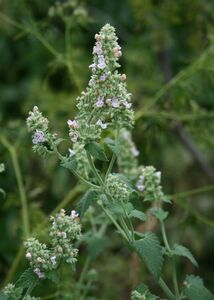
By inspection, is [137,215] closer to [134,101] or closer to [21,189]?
[21,189]

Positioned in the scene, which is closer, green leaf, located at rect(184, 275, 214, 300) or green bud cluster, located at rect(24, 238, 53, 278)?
green bud cluster, located at rect(24, 238, 53, 278)

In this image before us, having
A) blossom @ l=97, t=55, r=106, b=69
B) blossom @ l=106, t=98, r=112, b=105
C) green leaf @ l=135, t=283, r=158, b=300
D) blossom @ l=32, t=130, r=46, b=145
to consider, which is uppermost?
blossom @ l=97, t=55, r=106, b=69

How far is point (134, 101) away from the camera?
9.46 ft

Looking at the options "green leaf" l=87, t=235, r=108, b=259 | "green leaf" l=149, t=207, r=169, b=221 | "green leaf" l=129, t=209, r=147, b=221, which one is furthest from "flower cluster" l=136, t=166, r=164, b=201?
"green leaf" l=87, t=235, r=108, b=259

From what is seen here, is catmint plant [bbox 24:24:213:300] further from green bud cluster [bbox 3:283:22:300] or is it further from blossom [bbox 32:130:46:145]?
green bud cluster [bbox 3:283:22:300]

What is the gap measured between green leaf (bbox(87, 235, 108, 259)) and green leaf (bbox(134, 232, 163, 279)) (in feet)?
1.27

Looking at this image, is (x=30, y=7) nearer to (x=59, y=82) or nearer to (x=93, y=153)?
(x=59, y=82)

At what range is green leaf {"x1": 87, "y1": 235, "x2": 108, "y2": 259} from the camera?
1684 millimetres

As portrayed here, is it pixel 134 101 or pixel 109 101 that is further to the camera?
pixel 134 101

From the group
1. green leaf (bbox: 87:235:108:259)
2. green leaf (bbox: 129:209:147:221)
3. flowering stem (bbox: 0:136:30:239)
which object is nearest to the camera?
green leaf (bbox: 129:209:147:221)

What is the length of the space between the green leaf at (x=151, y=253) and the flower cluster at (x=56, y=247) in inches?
5.2

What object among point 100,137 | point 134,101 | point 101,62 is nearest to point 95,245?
point 100,137

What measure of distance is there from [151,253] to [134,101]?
5.45ft

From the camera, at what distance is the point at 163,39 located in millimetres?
2645
